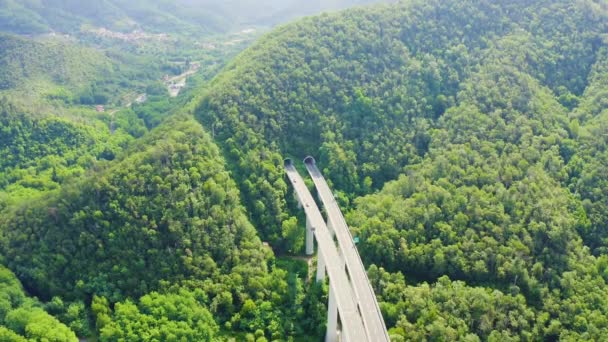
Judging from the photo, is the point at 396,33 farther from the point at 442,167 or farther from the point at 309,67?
the point at 442,167

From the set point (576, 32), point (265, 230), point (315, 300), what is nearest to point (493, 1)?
point (576, 32)

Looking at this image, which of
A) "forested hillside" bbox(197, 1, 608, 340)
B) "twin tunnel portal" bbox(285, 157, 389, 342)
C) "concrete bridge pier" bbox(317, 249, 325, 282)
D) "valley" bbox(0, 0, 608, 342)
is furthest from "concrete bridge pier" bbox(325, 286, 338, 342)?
"concrete bridge pier" bbox(317, 249, 325, 282)

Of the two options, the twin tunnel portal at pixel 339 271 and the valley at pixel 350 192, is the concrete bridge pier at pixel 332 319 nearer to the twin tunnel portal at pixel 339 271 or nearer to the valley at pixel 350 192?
the twin tunnel portal at pixel 339 271

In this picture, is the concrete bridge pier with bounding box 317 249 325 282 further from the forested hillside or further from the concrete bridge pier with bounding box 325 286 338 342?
the concrete bridge pier with bounding box 325 286 338 342

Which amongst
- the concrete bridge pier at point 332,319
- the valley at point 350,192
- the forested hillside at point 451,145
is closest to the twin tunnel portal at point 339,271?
the concrete bridge pier at point 332,319

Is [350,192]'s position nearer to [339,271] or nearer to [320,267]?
[320,267]

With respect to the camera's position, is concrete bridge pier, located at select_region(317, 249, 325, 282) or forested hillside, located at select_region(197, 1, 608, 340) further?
concrete bridge pier, located at select_region(317, 249, 325, 282)
